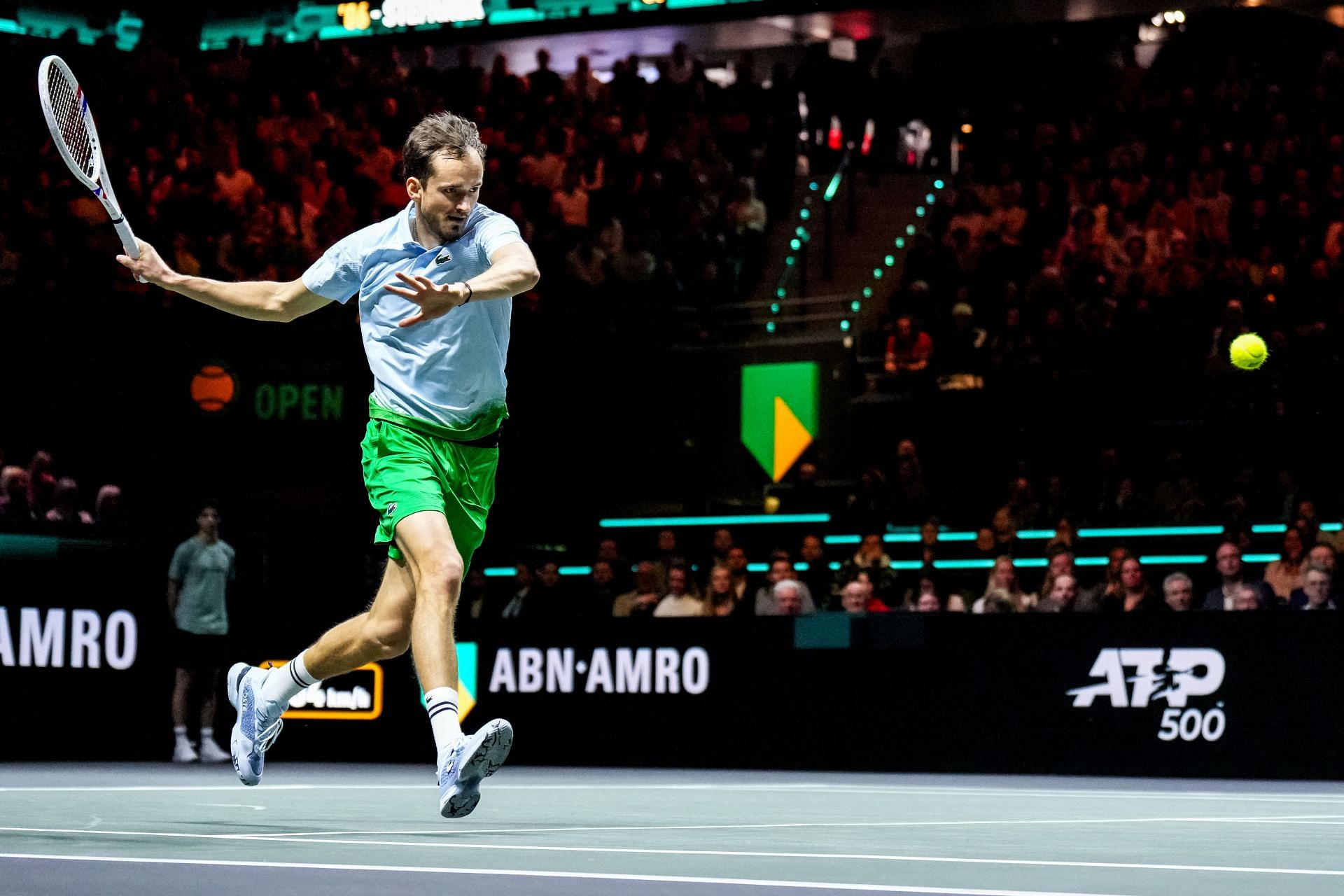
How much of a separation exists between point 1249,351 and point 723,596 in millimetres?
4664

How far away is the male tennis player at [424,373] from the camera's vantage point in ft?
20.9

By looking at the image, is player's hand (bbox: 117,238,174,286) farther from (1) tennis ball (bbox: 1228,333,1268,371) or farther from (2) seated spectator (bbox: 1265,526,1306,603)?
(1) tennis ball (bbox: 1228,333,1268,371)

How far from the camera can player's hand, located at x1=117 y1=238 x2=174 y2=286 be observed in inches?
268

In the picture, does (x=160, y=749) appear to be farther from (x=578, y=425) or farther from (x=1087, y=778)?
(x=1087, y=778)

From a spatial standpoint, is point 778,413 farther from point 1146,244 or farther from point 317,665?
point 317,665

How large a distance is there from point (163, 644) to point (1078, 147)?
10.4 m

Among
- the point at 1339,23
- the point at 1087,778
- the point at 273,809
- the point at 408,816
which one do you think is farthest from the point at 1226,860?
the point at 1339,23

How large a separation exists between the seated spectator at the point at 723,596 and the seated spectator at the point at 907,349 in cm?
374

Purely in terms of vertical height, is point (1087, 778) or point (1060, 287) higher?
point (1060, 287)

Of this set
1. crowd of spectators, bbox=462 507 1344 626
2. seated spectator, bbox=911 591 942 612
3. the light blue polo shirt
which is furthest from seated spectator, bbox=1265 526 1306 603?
the light blue polo shirt

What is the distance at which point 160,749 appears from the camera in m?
15.3

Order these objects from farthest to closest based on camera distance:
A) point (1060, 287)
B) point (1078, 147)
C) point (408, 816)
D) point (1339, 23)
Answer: point (1339, 23)
point (1078, 147)
point (1060, 287)
point (408, 816)

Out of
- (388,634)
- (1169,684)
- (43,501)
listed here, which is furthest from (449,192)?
(43,501)

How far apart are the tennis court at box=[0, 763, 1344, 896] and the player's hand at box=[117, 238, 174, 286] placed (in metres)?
1.83
